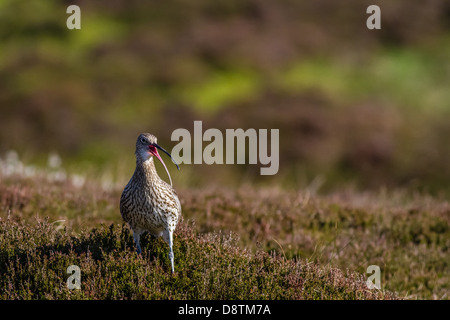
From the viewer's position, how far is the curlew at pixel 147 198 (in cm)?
686

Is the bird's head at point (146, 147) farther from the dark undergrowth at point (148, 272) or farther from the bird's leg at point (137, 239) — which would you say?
the dark undergrowth at point (148, 272)

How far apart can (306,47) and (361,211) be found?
25.9 m

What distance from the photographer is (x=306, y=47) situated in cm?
3594

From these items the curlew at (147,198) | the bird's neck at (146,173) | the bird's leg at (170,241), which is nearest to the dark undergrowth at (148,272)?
the bird's leg at (170,241)

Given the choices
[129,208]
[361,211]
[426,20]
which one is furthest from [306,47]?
[129,208]

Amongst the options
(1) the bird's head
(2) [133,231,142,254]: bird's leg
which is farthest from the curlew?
(2) [133,231,142,254]: bird's leg

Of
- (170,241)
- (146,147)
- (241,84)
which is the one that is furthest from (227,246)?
(241,84)

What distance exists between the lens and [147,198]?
6863 millimetres

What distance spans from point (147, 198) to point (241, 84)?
991 inches

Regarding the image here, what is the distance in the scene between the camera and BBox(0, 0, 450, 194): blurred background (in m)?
23.3

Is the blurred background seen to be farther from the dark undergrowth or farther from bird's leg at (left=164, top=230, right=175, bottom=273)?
bird's leg at (left=164, top=230, right=175, bottom=273)

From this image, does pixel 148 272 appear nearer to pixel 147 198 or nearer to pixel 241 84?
pixel 147 198
